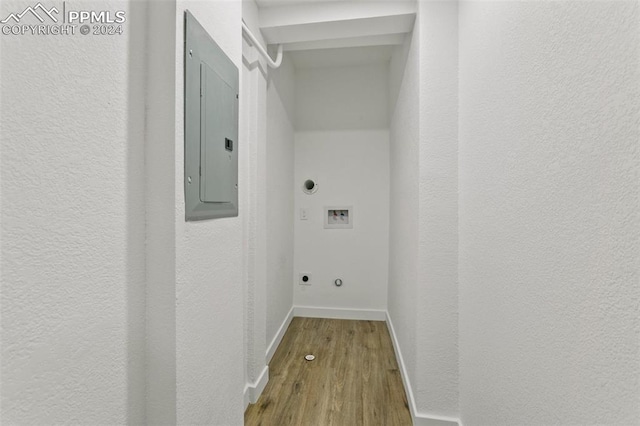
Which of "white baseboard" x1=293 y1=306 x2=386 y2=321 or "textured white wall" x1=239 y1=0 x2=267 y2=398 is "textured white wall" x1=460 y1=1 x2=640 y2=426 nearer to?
"textured white wall" x1=239 y1=0 x2=267 y2=398

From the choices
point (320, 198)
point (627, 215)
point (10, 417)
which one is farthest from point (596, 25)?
point (320, 198)

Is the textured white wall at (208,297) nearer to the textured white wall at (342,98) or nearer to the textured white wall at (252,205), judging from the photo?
the textured white wall at (252,205)

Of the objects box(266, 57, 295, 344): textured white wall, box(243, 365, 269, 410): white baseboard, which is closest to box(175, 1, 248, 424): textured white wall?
box(243, 365, 269, 410): white baseboard

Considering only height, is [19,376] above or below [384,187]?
below

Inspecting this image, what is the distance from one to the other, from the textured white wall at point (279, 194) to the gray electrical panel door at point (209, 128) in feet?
3.05

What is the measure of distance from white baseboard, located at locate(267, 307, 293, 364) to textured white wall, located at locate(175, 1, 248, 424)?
924mm

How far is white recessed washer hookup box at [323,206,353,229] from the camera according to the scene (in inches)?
125

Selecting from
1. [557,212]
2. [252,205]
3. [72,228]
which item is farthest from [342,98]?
[72,228]

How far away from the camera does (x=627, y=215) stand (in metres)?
0.53

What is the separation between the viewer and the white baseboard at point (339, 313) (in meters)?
3.13

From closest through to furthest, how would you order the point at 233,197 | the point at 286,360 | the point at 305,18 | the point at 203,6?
the point at 203,6, the point at 233,197, the point at 305,18, the point at 286,360

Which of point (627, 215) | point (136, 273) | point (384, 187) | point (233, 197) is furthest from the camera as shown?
point (384, 187)

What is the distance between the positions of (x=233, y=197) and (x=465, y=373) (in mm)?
1378

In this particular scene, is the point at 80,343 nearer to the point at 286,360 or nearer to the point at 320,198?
the point at 286,360
